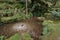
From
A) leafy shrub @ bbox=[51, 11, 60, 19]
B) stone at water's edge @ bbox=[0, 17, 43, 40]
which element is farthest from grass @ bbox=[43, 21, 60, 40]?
leafy shrub @ bbox=[51, 11, 60, 19]

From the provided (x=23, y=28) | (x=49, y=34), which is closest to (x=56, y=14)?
(x=23, y=28)

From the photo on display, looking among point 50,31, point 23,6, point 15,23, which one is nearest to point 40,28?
point 50,31

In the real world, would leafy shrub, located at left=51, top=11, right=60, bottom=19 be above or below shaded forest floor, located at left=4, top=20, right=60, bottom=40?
above

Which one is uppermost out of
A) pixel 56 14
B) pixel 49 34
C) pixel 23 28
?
pixel 56 14

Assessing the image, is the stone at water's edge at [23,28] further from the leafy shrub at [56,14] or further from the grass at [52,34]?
the leafy shrub at [56,14]

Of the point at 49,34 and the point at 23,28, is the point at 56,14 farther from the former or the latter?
the point at 49,34

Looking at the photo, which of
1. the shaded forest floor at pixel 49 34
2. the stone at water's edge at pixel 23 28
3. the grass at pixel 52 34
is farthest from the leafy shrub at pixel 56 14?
the grass at pixel 52 34

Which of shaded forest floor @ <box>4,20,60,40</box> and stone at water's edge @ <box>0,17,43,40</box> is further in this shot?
stone at water's edge @ <box>0,17,43,40</box>

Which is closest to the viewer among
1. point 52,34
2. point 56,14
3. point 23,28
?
point 52,34

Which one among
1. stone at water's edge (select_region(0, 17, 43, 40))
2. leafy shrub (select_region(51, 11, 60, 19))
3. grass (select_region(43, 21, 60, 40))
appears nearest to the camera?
grass (select_region(43, 21, 60, 40))

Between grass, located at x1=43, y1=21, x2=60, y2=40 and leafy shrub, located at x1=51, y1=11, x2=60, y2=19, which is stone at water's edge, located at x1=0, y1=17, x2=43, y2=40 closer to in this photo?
grass, located at x1=43, y1=21, x2=60, y2=40

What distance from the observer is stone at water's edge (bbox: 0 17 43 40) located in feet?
37.7

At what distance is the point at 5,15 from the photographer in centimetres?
1509

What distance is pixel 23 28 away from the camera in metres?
12.1
